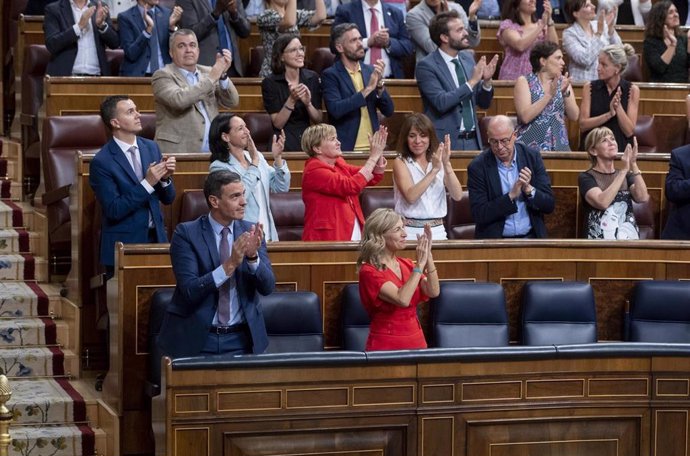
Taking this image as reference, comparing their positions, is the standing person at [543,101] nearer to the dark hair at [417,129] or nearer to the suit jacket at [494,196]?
the suit jacket at [494,196]

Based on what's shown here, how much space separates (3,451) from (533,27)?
4.31m

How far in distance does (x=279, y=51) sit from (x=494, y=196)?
4.44 ft

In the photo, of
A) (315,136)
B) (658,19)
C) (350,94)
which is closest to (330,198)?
(315,136)

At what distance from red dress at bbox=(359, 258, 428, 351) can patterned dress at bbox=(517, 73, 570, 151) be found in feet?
6.84

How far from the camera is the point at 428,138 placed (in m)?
5.34

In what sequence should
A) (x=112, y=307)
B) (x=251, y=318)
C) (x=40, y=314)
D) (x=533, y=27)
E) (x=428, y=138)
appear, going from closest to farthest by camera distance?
(x=251, y=318), (x=112, y=307), (x=428, y=138), (x=40, y=314), (x=533, y=27)

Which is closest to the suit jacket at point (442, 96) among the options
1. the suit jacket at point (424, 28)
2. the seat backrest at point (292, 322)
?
the suit jacket at point (424, 28)

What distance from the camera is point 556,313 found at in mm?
Result: 5035

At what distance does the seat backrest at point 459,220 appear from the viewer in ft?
19.2

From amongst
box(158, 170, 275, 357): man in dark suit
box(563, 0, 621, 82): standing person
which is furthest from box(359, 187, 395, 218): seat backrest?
box(563, 0, 621, 82): standing person

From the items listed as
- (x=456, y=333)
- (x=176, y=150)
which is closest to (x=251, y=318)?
(x=456, y=333)

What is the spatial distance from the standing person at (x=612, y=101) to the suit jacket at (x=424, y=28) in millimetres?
930

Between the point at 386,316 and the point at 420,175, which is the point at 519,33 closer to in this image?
the point at 420,175

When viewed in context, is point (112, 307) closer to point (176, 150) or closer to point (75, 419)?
point (75, 419)
